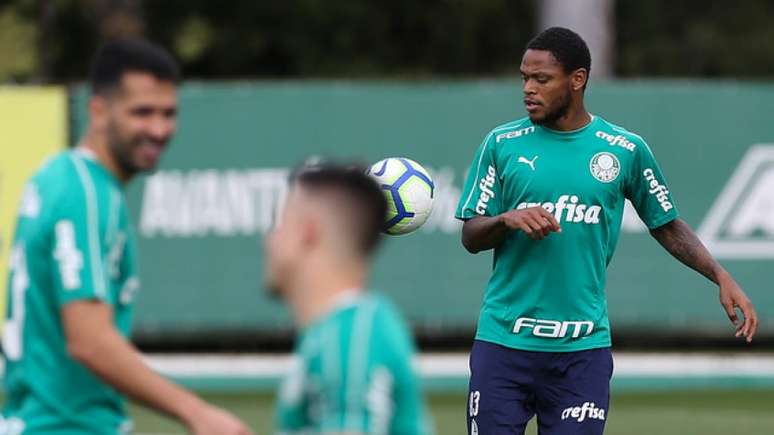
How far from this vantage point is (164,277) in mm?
15875

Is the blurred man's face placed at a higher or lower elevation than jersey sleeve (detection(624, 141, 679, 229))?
higher

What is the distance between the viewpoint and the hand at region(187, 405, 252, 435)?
4.59 m

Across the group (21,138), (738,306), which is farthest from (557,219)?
(21,138)

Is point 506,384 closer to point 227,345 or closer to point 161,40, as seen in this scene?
point 227,345

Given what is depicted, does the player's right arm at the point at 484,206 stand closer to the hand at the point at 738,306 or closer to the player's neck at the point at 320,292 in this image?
the hand at the point at 738,306

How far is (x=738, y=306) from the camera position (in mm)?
7270

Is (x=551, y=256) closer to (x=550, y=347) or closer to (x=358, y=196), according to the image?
(x=550, y=347)

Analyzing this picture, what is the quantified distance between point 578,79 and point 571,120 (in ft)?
0.62

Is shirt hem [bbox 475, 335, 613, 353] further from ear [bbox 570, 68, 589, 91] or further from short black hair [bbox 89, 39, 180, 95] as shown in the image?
short black hair [bbox 89, 39, 180, 95]

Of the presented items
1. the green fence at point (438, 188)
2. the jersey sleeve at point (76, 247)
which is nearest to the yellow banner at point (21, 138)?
the green fence at point (438, 188)

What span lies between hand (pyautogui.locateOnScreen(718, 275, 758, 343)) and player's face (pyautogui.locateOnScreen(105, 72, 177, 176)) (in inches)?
129

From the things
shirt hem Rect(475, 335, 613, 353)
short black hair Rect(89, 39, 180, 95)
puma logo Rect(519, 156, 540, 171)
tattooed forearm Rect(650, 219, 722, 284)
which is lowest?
shirt hem Rect(475, 335, 613, 353)

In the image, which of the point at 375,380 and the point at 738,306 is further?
the point at 738,306

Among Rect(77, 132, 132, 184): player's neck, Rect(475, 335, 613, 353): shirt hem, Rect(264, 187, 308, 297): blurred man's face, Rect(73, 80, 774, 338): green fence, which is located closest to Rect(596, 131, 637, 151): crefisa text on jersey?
Rect(475, 335, 613, 353): shirt hem
